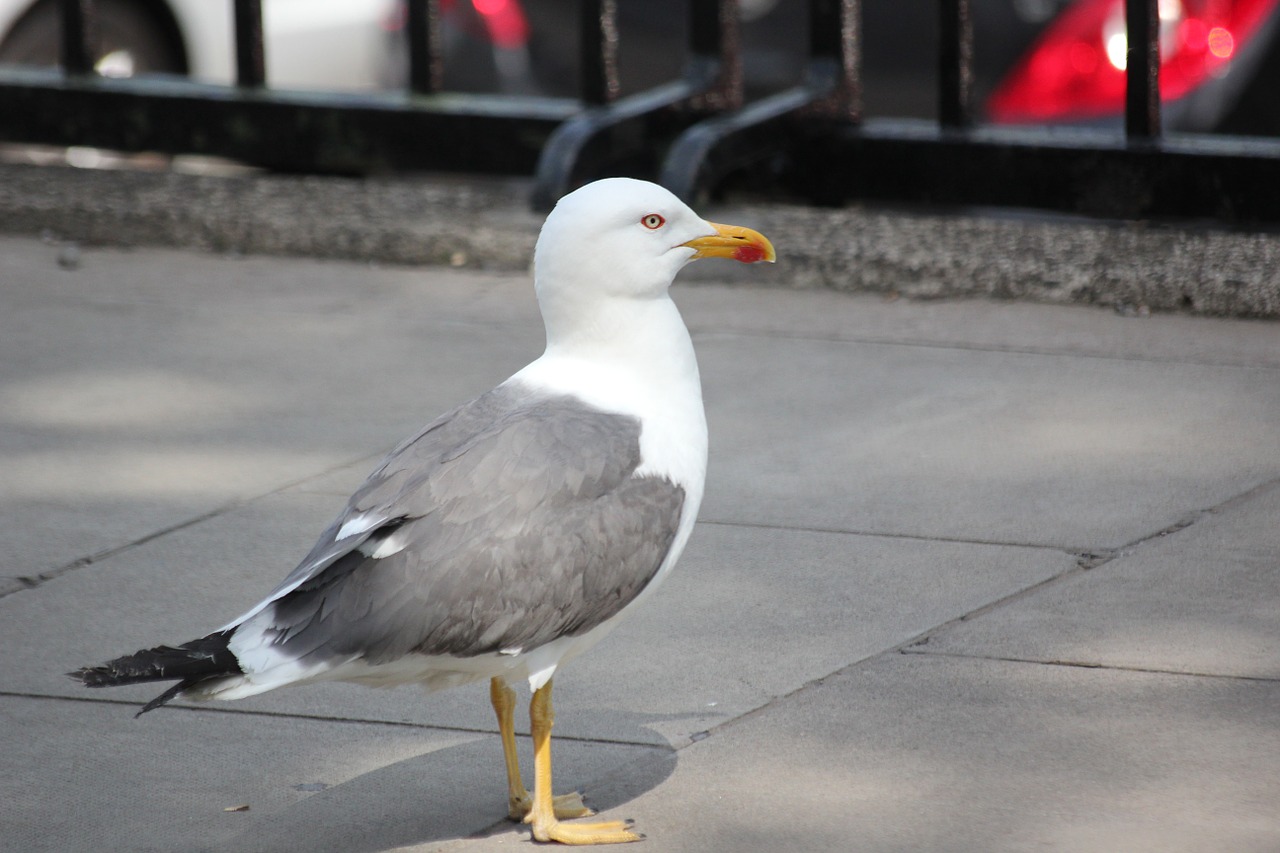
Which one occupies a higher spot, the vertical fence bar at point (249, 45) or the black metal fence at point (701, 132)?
the vertical fence bar at point (249, 45)

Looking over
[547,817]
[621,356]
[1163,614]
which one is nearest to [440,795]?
[547,817]

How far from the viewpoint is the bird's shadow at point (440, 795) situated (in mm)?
3490

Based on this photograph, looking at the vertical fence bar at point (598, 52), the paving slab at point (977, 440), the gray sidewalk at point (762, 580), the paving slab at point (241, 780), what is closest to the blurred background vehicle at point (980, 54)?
the vertical fence bar at point (598, 52)

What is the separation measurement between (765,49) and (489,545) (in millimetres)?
9566

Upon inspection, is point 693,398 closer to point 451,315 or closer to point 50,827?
point 50,827

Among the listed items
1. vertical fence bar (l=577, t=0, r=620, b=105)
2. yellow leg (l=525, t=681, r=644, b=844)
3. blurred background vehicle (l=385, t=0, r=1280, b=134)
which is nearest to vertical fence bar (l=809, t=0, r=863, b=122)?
vertical fence bar (l=577, t=0, r=620, b=105)

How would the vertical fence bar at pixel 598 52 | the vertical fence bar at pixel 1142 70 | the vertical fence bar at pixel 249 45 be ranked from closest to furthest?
the vertical fence bar at pixel 1142 70 < the vertical fence bar at pixel 598 52 < the vertical fence bar at pixel 249 45

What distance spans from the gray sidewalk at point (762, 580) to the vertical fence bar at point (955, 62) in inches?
41.3

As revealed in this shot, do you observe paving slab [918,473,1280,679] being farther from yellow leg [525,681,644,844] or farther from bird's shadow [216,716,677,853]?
yellow leg [525,681,644,844]

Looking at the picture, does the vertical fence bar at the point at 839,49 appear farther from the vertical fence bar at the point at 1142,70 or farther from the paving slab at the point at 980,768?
the paving slab at the point at 980,768

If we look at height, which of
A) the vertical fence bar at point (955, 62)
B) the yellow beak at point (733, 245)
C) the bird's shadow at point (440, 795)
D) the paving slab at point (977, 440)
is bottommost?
the bird's shadow at point (440, 795)

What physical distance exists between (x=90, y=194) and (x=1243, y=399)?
4975 mm

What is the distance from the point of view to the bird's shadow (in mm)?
3490

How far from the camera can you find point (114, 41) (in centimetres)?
990
